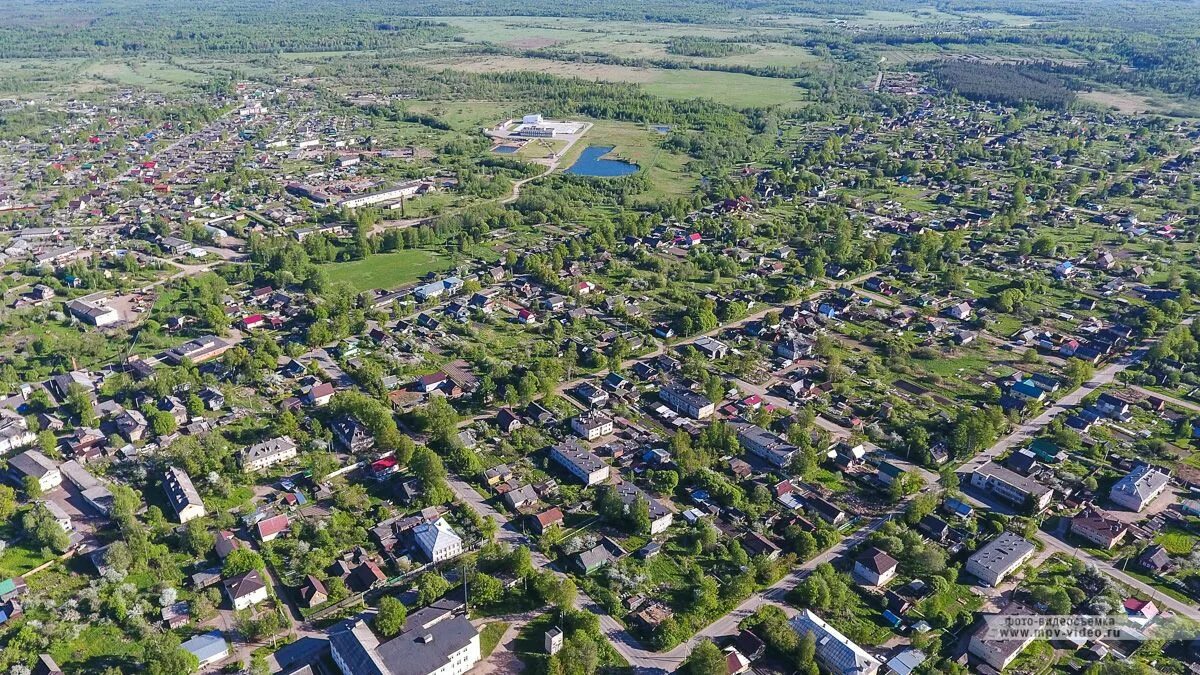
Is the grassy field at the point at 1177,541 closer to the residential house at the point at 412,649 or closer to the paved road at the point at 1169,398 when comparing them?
the paved road at the point at 1169,398

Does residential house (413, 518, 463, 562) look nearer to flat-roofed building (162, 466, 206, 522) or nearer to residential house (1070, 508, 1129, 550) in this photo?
flat-roofed building (162, 466, 206, 522)

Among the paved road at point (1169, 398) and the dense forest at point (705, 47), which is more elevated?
the dense forest at point (705, 47)

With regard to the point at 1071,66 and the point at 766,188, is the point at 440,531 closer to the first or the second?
the point at 766,188

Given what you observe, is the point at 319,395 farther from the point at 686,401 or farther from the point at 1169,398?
the point at 1169,398

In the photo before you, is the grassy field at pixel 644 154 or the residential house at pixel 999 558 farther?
the grassy field at pixel 644 154

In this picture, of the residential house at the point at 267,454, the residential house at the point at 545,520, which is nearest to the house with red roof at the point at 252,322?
the residential house at the point at 267,454
